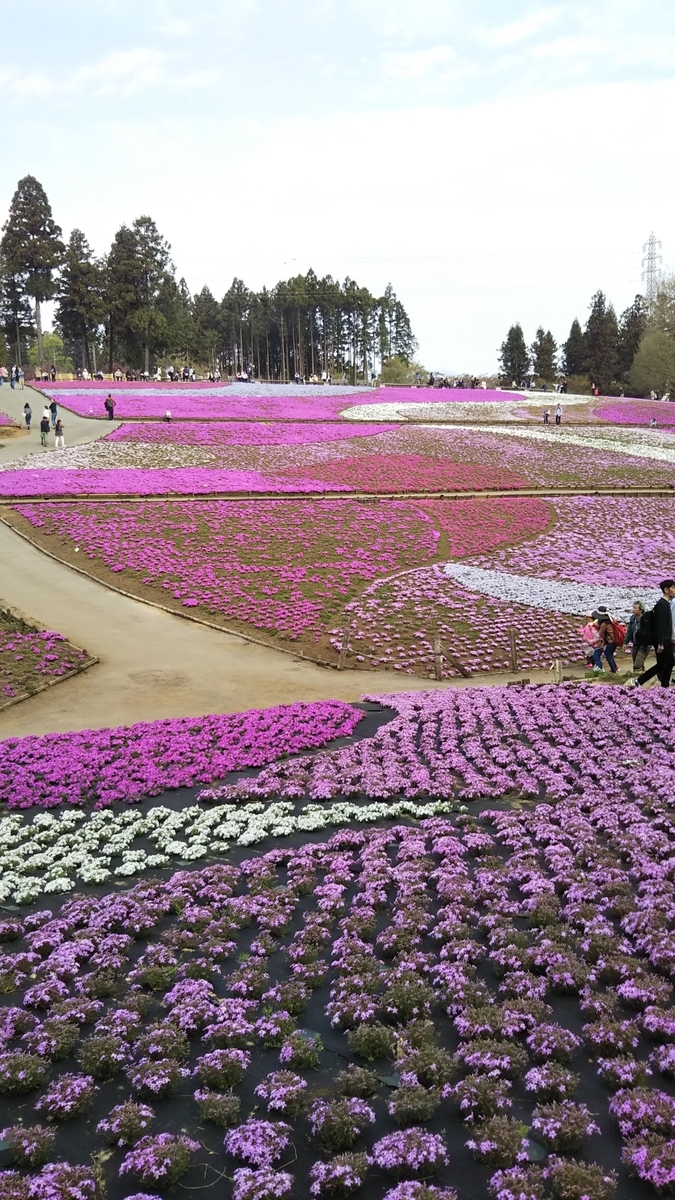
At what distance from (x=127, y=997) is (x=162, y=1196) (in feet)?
7.54

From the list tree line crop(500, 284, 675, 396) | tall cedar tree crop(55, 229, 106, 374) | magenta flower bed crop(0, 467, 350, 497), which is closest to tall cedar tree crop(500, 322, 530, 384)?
tree line crop(500, 284, 675, 396)

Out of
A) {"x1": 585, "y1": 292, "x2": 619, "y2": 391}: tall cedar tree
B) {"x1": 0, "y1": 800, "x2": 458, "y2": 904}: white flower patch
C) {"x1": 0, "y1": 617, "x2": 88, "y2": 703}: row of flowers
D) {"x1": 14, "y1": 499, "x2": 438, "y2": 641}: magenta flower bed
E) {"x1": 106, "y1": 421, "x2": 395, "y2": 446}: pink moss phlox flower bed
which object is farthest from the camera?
{"x1": 585, "y1": 292, "x2": 619, "y2": 391}: tall cedar tree

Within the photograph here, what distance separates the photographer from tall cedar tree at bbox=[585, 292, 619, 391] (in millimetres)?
113062

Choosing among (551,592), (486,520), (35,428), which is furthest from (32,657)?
(35,428)

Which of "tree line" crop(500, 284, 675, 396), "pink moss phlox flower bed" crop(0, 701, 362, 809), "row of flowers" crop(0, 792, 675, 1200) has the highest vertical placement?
"tree line" crop(500, 284, 675, 396)

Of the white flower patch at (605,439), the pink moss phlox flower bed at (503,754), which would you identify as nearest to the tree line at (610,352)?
the white flower patch at (605,439)

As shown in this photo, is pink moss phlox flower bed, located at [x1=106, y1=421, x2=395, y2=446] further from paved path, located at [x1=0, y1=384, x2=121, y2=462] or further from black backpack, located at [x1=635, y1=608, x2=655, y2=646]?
black backpack, located at [x1=635, y1=608, x2=655, y2=646]

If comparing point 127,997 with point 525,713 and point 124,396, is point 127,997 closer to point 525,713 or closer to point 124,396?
point 525,713

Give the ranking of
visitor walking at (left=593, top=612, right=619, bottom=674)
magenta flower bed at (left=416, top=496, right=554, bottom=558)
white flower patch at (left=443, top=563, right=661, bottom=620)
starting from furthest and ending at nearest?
magenta flower bed at (left=416, top=496, right=554, bottom=558), white flower patch at (left=443, top=563, right=661, bottom=620), visitor walking at (left=593, top=612, right=619, bottom=674)

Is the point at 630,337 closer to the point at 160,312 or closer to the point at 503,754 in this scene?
the point at 160,312

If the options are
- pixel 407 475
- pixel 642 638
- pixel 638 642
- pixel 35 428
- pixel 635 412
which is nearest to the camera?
pixel 642 638

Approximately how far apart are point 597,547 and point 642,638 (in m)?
16.3

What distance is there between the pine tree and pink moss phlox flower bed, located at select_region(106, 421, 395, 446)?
2609 inches

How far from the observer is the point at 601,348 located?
113438 mm
